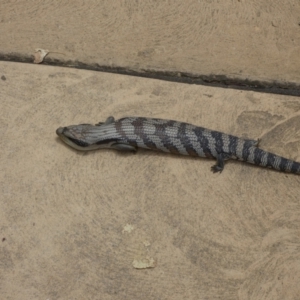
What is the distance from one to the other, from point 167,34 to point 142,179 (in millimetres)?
1701

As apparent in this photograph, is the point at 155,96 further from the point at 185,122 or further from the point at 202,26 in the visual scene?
the point at 202,26

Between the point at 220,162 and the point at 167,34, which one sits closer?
the point at 220,162

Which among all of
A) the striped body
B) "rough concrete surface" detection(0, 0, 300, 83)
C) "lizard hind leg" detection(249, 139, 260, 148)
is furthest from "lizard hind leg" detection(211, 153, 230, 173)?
"rough concrete surface" detection(0, 0, 300, 83)

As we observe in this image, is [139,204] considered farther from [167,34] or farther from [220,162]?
[167,34]

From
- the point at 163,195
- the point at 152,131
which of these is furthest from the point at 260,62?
the point at 163,195

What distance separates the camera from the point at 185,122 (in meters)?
3.74

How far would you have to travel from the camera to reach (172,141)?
352cm

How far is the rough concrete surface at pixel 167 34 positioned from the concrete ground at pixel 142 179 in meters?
0.02

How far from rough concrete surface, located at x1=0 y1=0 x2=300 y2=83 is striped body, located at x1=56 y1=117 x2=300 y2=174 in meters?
0.84

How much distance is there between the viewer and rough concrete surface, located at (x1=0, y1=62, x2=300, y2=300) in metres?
3.21

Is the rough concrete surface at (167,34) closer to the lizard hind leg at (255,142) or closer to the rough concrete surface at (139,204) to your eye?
the rough concrete surface at (139,204)

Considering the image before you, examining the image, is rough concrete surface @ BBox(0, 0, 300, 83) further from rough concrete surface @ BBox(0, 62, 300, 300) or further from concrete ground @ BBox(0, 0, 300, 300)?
rough concrete surface @ BBox(0, 62, 300, 300)

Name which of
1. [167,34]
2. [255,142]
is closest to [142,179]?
[255,142]

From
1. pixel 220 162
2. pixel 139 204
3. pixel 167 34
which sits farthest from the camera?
pixel 167 34
